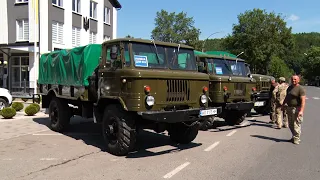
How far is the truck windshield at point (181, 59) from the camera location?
7848 millimetres

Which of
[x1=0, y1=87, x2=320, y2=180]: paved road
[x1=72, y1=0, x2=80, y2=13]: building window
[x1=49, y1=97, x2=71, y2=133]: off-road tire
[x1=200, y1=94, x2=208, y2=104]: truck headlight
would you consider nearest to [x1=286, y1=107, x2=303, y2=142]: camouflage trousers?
[x1=0, y1=87, x2=320, y2=180]: paved road

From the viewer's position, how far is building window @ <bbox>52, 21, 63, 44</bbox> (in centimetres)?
2743

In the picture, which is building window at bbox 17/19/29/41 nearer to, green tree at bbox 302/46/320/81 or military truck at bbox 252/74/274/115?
military truck at bbox 252/74/274/115

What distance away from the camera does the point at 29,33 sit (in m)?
26.0

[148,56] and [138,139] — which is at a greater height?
[148,56]

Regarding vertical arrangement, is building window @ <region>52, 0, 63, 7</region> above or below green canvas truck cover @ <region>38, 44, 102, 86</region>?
above

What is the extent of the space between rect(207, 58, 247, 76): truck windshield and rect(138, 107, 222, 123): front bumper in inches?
129

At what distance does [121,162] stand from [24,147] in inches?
120

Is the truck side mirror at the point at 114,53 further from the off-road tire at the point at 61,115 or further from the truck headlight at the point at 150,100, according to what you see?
the off-road tire at the point at 61,115

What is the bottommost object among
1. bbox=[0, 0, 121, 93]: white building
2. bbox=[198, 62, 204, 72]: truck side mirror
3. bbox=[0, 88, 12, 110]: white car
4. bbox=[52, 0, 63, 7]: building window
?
bbox=[0, 88, 12, 110]: white car

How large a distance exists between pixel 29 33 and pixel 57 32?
2.50m

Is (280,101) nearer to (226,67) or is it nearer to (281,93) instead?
(281,93)

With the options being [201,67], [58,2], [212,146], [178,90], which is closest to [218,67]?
[201,67]

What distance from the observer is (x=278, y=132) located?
35.7 feet
